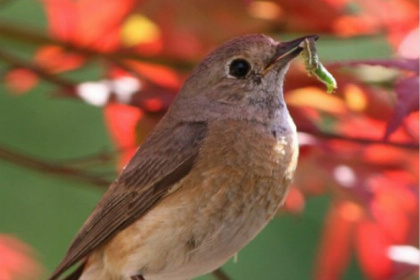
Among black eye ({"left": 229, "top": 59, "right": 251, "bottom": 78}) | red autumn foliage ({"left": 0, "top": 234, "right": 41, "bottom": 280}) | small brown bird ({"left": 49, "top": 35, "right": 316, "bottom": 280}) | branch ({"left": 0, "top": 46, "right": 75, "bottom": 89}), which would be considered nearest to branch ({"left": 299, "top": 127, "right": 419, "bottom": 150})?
small brown bird ({"left": 49, "top": 35, "right": 316, "bottom": 280})

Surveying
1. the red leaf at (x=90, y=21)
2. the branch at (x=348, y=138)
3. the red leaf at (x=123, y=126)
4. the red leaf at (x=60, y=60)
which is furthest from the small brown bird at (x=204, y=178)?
the red leaf at (x=60, y=60)

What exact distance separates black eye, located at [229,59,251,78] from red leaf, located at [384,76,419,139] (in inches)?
27.6

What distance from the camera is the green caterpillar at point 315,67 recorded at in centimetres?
317

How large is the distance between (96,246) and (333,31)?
3.99ft

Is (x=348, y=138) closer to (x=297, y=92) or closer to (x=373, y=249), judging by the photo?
(x=297, y=92)

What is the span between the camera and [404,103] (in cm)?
303

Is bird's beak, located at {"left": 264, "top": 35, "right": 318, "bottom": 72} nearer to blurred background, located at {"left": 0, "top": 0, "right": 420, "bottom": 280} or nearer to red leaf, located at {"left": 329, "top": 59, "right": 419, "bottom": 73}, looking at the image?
blurred background, located at {"left": 0, "top": 0, "right": 420, "bottom": 280}

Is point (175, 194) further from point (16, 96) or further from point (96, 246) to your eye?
point (16, 96)

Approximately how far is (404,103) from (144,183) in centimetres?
100

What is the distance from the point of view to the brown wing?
3.55 m

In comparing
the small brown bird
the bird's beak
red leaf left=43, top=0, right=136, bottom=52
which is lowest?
the small brown bird

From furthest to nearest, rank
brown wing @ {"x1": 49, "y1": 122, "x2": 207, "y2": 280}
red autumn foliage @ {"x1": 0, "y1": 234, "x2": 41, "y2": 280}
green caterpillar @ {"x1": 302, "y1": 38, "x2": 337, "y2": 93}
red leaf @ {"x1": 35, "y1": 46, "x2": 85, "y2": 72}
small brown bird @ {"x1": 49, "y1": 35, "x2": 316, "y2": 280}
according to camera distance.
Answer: red autumn foliage @ {"x1": 0, "y1": 234, "x2": 41, "y2": 280}
red leaf @ {"x1": 35, "y1": 46, "x2": 85, "y2": 72}
brown wing @ {"x1": 49, "y1": 122, "x2": 207, "y2": 280}
small brown bird @ {"x1": 49, "y1": 35, "x2": 316, "y2": 280}
green caterpillar @ {"x1": 302, "y1": 38, "x2": 337, "y2": 93}

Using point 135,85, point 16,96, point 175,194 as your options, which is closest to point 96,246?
point 175,194

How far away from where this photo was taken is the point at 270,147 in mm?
3482
